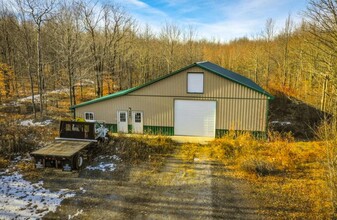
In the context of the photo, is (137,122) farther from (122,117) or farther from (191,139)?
(191,139)

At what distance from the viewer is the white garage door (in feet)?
52.1

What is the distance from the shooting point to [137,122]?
16.7 m

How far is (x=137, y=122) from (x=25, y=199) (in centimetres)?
924

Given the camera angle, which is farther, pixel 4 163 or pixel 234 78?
pixel 234 78

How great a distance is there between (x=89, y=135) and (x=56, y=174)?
9.19 feet

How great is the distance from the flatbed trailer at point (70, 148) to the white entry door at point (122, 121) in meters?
2.89

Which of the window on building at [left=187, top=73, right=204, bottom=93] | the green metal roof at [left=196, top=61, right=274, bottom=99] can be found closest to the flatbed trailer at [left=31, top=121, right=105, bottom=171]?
the window on building at [left=187, top=73, right=204, bottom=93]

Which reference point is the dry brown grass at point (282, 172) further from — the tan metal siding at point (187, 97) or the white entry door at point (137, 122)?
the white entry door at point (137, 122)

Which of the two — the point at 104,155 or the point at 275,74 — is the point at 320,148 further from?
the point at 275,74

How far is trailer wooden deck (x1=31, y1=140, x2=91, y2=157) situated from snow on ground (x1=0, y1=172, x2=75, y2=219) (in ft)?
3.97

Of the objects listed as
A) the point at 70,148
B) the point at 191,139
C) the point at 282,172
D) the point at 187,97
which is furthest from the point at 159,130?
the point at 282,172

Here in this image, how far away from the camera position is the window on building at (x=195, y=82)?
15.6 m

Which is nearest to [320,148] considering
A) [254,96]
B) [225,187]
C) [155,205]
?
[254,96]

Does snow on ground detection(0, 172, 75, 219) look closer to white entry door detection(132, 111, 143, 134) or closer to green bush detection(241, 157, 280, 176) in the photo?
green bush detection(241, 157, 280, 176)
